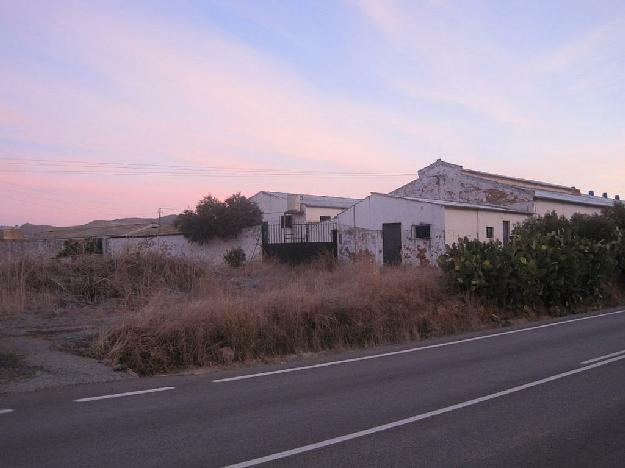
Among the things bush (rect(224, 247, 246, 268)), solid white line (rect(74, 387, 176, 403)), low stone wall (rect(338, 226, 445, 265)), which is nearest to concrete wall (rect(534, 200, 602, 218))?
low stone wall (rect(338, 226, 445, 265))

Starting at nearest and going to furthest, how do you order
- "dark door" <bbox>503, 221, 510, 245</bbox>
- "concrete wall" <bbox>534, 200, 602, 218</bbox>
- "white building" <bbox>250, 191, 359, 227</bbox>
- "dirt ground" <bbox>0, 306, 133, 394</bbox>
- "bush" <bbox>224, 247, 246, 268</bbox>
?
"dirt ground" <bbox>0, 306, 133, 394</bbox> → "bush" <bbox>224, 247, 246, 268</bbox> → "dark door" <bbox>503, 221, 510, 245</bbox> → "concrete wall" <bbox>534, 200, 602, 218</bbox> → "white building" <bbox>250, 191, 359, 227</bbox>

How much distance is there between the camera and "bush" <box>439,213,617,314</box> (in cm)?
1766

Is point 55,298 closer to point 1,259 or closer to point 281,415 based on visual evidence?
point 1,259

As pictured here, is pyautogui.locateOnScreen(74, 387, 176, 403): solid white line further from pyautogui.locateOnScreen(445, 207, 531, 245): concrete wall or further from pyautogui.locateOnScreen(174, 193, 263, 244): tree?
pyautogui.locateOnScreen(174, 193, 263, 244): tree

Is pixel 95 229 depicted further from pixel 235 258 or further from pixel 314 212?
pixel 235 258

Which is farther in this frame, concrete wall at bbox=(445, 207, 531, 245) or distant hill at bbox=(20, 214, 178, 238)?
distant hill at bbox=(20, 214, 178, 238)

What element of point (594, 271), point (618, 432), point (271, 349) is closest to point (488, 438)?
point (618, 432)

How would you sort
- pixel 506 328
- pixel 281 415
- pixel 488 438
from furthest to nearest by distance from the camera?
pixel 506 328
pixel 281 415
pixel 488 438

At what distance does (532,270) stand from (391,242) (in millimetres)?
15132

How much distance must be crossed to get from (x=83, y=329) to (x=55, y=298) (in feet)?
13.1

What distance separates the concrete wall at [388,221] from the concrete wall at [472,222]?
0.62m

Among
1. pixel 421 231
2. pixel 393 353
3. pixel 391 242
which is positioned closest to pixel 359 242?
pixel 391 242

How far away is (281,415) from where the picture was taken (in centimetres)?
715

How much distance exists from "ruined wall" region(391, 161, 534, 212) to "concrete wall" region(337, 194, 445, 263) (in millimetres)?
10845
